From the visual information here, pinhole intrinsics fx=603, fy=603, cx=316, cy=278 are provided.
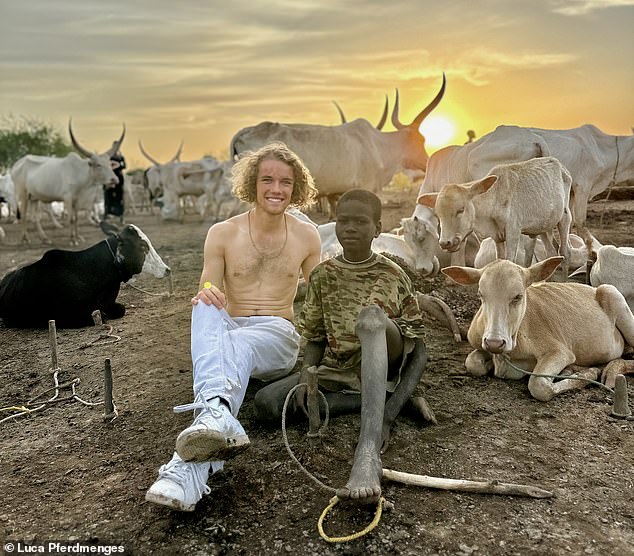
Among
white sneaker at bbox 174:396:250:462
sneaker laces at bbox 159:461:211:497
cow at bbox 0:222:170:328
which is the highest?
white sneaker at bbox 174:396:250:462

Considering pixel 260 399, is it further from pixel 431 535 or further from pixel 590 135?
pixel 590 135

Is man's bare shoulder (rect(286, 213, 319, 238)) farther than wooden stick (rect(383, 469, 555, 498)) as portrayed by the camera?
Yes

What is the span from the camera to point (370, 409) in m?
2.79

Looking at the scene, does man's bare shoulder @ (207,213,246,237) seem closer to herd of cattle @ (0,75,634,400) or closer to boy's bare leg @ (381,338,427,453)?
boy's bare leg @ (381,338,427,453)

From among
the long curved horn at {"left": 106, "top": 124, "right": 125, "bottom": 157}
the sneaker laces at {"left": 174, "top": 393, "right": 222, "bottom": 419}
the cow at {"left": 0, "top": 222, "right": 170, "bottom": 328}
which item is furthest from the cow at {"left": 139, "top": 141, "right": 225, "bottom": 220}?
the sneaker laces at {"left": 174, "top": 393, "right": 222, "bottom": 419}

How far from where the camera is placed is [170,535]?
8.54 feet

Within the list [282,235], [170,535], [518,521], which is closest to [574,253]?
[282,235]

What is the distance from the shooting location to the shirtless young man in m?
3.18

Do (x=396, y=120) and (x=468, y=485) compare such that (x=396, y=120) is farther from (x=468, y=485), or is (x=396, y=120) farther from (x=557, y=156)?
(x=468, y=485)

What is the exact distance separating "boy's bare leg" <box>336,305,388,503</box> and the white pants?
67 centimetres

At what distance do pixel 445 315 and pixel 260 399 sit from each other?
2.65 meters

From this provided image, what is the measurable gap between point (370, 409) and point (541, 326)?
83.2 inches

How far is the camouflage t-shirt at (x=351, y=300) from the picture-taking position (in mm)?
3314

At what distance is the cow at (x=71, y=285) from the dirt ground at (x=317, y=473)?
1.37 metres
